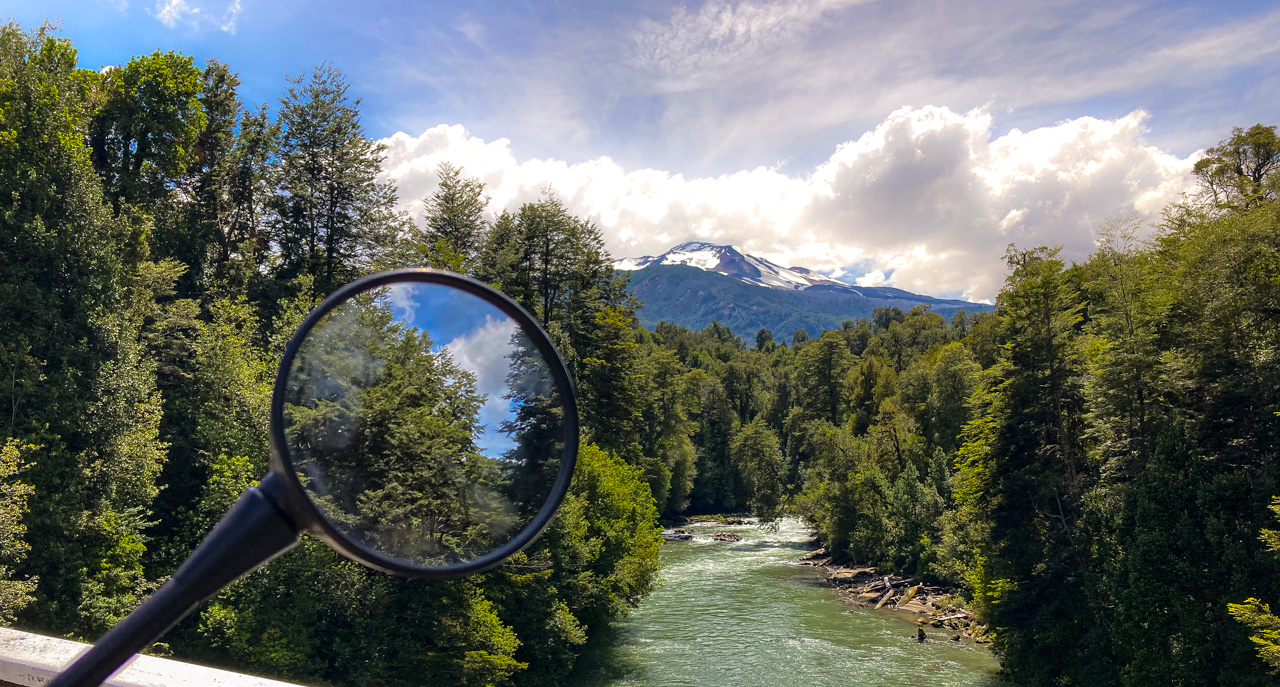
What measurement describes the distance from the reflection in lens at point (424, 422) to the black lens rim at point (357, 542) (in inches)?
1.7

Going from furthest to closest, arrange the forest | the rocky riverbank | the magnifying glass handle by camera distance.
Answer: the rocky riverbank, the forest, the magnifying glass handle

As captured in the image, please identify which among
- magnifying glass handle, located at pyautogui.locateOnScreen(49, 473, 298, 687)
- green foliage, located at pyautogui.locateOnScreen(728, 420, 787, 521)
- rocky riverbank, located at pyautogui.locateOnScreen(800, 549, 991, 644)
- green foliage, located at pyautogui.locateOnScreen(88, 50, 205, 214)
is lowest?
rocky riverbank, located at pyautogui.locateOnScreen(800, 549, 991, 644)

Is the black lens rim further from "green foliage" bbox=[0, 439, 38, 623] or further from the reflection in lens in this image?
"green foliage" bbox=[0, 439, 38, 623]

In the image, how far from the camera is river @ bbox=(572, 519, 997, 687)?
21406 millimetres

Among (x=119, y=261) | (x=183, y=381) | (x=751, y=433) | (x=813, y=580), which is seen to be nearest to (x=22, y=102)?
(x=119, y=261)

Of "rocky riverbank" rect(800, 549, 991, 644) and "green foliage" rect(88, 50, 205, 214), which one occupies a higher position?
"green foliage" rect(88, 50, 205, 214)

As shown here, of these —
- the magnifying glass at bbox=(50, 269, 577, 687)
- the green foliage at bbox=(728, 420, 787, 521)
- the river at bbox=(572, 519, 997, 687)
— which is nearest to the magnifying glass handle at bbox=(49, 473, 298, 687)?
the magnifying glass at bbox=(50, 269, 577, 687)

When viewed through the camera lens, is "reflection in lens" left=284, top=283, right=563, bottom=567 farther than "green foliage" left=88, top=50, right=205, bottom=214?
No

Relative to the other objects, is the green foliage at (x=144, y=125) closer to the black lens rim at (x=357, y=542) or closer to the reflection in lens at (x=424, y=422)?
the reflection in lens at (x=424, y=422)

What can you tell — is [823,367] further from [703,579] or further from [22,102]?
[22,102]

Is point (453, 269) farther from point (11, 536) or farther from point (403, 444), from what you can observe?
point (403, 444)

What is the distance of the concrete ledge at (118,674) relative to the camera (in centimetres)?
219

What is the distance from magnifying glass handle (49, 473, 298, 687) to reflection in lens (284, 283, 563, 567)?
281mm

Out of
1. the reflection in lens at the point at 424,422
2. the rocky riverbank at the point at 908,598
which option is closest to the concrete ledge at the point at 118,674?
the reflection in lens at the point at 424,422
